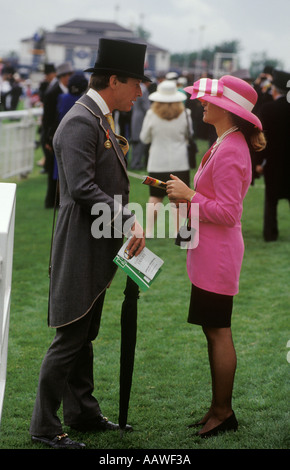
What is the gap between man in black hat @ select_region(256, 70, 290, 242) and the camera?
862 cm

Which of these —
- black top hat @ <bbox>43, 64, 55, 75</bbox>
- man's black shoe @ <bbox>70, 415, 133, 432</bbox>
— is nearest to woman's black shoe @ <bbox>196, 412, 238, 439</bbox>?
man's black shoe @ <bbox>70, 415, 133, 432</bbox>

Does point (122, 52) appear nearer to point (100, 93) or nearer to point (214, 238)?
point (100, 93)

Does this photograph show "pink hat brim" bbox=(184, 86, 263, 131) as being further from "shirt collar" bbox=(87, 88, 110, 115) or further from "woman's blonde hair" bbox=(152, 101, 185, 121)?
"woman's blonde hair" bbox=(152, 101, 185, 121)

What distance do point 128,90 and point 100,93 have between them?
14 centimetres

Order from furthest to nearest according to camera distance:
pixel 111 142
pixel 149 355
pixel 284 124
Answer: pixel 284 124 < pixel 149 355 < pixel 111 142

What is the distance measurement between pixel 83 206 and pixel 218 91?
0.90 metres

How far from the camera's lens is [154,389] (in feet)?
15.0

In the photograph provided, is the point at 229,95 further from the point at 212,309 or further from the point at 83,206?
the point at 212,309

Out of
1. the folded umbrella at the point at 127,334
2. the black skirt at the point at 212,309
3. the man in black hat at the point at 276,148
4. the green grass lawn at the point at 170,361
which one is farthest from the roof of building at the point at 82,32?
the folded umbrella at the point at 127,334

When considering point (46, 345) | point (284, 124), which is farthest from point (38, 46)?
point (46, 345)

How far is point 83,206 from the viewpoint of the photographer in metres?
3.37

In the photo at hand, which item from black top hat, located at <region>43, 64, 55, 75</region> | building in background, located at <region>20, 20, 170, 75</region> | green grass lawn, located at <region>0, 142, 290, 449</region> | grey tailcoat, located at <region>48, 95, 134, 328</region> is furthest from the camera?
building in background, located at <region>20, 20, 170, 75</region>

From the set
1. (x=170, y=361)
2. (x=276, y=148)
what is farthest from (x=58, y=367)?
(x=276, y=148)

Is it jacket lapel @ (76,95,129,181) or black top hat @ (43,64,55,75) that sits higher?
jacket lapel @ (76,95,129,181)
